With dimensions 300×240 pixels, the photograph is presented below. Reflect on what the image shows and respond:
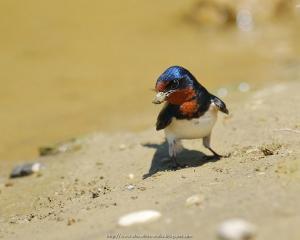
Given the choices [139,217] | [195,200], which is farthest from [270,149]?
[139,217]

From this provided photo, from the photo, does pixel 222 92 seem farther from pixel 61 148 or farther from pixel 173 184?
pixel 173 184

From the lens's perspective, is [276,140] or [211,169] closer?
[211,169]

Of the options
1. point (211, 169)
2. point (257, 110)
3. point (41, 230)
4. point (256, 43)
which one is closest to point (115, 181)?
point (211, 169)

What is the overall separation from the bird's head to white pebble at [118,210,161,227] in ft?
3.41

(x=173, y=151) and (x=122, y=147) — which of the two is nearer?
(x=173, y=151)

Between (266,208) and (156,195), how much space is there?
87cm

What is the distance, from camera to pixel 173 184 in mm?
4105

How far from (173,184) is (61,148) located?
98.3 inches

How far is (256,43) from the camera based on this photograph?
1074 cm

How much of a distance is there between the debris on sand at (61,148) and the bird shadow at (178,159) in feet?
3.40

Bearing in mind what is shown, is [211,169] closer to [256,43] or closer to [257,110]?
[257,110]

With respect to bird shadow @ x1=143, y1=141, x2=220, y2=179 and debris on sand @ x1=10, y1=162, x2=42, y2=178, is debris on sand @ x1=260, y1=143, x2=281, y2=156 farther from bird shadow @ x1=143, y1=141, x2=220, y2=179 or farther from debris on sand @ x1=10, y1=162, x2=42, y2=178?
debris on sand @ x1=10, y1=162, x2=42, y2=178

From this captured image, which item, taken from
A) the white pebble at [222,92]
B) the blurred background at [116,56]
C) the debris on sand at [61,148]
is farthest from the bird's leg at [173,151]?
the white pebble at [222,92]

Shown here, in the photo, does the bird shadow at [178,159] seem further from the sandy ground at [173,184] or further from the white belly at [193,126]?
the white belly at [193,126]
